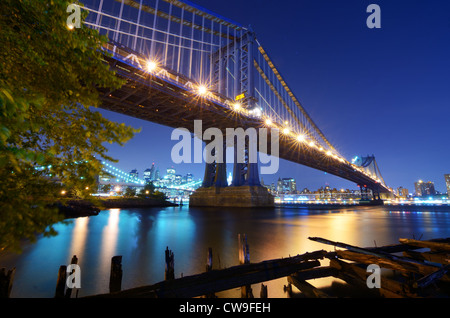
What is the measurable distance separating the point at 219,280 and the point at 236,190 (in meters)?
31.7

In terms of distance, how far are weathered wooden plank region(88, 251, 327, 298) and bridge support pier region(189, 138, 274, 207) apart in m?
28.7

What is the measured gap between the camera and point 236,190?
3541 centimetres

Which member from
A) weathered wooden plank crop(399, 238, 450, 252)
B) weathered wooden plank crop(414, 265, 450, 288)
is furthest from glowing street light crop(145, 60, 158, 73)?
weathered wooden plank crop(414, 265, 450, 288)

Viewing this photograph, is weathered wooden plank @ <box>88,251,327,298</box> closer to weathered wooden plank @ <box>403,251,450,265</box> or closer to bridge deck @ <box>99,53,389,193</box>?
weathered wooden plank @ <box>403,251,450,265</box>

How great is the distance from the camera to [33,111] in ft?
9.71

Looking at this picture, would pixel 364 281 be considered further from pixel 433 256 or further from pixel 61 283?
pixel 61 283

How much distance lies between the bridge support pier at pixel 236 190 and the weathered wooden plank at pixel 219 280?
28.7 m

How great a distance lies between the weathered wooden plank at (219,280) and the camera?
3436 mm

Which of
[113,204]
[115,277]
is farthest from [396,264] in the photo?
[113,204]

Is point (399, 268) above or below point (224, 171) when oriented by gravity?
below

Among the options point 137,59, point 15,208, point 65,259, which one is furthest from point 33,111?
point 137,59

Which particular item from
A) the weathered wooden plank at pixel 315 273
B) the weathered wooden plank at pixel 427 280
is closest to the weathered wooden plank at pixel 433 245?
the weathered wooden plank at pixel 427 280
